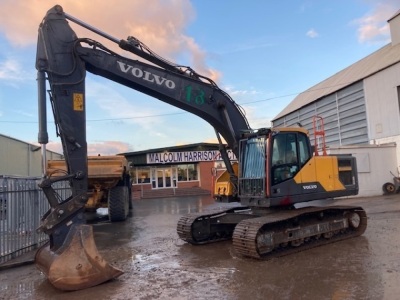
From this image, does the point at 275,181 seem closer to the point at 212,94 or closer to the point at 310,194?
the point at 310,194

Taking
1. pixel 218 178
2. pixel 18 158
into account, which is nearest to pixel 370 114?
pixel 218 178

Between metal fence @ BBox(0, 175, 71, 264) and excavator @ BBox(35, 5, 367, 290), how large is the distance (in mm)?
2335

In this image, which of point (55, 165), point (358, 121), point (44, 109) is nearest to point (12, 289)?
point (44, 109)

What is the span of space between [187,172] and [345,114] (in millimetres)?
15587

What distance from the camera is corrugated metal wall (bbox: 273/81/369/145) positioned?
80.1ft

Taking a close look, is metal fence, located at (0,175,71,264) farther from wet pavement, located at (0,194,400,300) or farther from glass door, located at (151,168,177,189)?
glass door, located at (151,168,177,189)

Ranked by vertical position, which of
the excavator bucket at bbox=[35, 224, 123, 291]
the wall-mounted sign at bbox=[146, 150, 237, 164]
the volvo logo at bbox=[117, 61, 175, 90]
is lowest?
the excavator bucket at bbox=[35, 224, 123, 291]

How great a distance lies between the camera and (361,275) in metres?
6.34

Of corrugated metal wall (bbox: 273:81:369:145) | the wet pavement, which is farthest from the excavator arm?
corrugated metal wall (bbox: 273:81:369:145)

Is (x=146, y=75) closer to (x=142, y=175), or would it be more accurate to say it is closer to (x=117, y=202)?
(x=117, y=202)

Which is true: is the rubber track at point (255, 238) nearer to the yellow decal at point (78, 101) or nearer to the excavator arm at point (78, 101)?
the excavator arm at point (78, 101)

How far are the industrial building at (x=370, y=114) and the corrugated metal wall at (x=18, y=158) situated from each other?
925 inches

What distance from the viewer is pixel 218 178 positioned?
991 centimetres

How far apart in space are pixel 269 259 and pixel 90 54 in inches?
205
